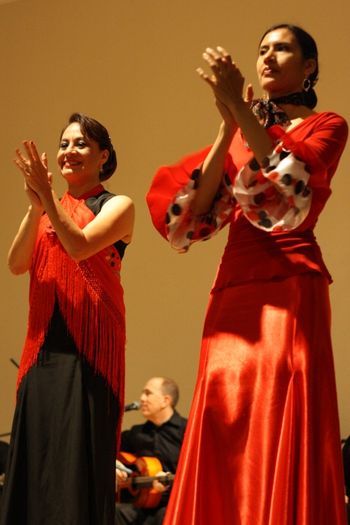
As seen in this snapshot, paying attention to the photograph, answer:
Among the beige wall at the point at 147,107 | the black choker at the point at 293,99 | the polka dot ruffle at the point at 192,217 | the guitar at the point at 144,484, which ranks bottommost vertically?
the guitar at the point at 144,484

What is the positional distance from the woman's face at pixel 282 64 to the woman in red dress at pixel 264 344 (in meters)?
0.12

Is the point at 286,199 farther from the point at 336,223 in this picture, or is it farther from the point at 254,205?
the point at 336,223

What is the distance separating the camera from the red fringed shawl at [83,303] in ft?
8.05

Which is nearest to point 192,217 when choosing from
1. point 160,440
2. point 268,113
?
point 268,113

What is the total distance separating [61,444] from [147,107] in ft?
12.4

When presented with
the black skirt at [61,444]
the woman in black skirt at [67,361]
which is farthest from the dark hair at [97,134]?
the black skirt at [61,444]

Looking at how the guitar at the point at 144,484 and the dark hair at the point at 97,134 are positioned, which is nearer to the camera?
the dark hair at the point at 97,134

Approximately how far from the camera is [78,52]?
20.1ft

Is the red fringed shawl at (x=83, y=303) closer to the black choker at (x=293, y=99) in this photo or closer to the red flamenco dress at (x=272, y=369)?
the red flamenco dress at (x=272, y=369)

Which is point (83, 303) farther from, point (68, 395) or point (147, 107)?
point (147, 107)

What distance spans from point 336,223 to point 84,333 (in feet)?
9.74

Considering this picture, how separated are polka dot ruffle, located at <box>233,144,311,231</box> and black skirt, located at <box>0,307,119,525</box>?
2.72ft

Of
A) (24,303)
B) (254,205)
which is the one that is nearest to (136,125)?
(24,303)

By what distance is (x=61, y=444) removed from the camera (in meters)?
2.40
